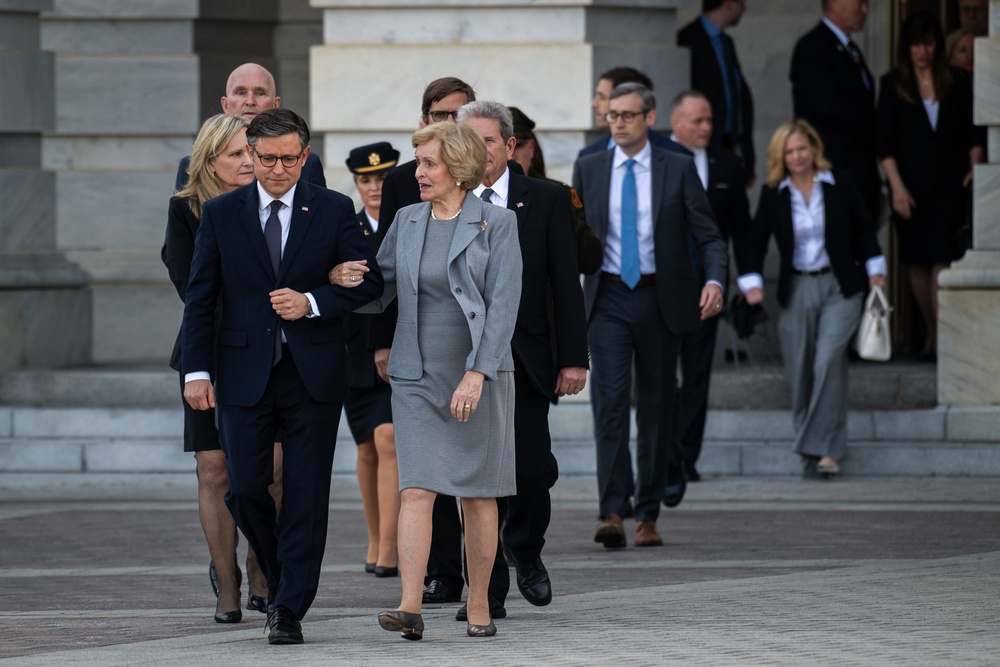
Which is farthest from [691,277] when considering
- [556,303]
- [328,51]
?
[328,51]

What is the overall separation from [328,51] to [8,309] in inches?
106

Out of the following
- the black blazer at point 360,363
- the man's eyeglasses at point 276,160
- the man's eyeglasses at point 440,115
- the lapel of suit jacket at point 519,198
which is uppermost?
the man's eyeglasses at point 440,115

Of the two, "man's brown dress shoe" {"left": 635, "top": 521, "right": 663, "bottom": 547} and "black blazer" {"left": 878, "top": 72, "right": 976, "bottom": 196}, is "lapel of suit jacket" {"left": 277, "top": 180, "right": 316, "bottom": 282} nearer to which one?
"man's brown dress shoe" {"left": 635, "top": 521, "right": 663, "bottom": 547}

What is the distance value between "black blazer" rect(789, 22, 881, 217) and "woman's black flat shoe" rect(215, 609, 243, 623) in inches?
261

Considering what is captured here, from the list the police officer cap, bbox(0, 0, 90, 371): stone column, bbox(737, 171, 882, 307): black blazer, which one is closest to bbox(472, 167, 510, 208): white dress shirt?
the police officer cap

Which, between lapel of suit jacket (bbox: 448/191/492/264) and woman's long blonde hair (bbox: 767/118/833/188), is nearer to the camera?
lapel of suit jacket (bbox: 448/191/492/264)

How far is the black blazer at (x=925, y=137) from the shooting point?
13102 millimetres

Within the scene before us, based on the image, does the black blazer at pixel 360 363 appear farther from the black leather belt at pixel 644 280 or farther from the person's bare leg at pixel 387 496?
the black leather belt at pixel 644 280

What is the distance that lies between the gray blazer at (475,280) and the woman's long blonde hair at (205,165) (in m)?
0.96

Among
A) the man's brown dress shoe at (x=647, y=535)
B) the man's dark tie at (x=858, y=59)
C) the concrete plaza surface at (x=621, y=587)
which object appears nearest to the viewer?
the concrete plaza surface at (x=621, y=587)

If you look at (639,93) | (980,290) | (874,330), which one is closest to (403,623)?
(639,93)

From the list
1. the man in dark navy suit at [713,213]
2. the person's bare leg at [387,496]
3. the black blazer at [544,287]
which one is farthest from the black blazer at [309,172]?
the man in dark navy suit at [713,213]

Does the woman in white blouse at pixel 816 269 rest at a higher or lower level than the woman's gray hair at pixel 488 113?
lower

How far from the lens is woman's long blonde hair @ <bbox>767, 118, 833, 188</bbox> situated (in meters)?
11.7
